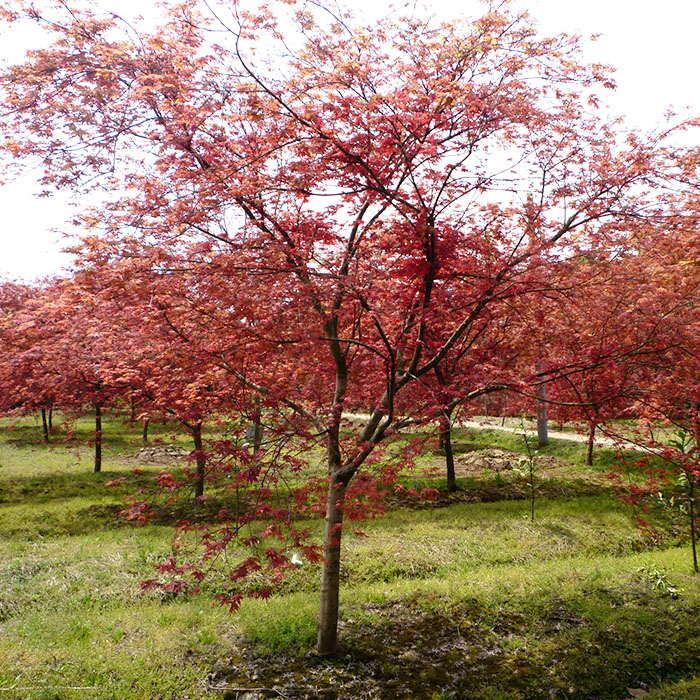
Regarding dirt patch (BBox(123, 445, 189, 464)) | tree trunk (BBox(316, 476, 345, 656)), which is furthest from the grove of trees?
dirt patch (BBox(123, 445, 189, 464))

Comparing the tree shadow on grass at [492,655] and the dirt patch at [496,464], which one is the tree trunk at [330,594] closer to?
the tree shadow on grass at [492,655]

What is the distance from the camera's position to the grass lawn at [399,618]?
4.75 meters

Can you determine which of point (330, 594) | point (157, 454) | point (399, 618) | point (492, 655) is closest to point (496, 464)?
point (399, 618)

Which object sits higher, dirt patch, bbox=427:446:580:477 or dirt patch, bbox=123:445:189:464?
dirt patch, bbox=427:446:580:477

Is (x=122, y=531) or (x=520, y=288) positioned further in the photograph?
(x=122, y=531)

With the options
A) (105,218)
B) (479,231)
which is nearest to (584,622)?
(479,231)

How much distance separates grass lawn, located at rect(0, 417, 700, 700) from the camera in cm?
475

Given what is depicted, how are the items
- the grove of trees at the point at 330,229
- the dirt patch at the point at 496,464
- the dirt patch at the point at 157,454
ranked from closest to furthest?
1. the grove of trees at the point at 330,229
2. the dirt patch at the point at 496,464
3. the dirt patch at the point at 157,454

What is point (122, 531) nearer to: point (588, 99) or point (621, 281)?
point (621, 281)

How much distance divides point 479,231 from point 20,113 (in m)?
4.64

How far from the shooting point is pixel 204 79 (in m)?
4.33

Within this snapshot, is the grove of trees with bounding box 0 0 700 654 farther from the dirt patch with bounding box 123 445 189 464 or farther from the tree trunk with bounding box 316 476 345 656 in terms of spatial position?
the dirt patch with bounding box 123 445 189 464

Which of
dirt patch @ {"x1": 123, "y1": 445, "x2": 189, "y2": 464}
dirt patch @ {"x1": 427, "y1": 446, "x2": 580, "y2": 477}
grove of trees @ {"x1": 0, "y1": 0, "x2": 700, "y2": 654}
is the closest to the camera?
grove of trees @ {"x1": 0, "y1": 0, "x2": 700, "y2": 654}

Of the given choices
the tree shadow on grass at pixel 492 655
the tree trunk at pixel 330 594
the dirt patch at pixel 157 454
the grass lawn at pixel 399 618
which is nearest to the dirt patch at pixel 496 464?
the grass lawn at pixel 399 618
